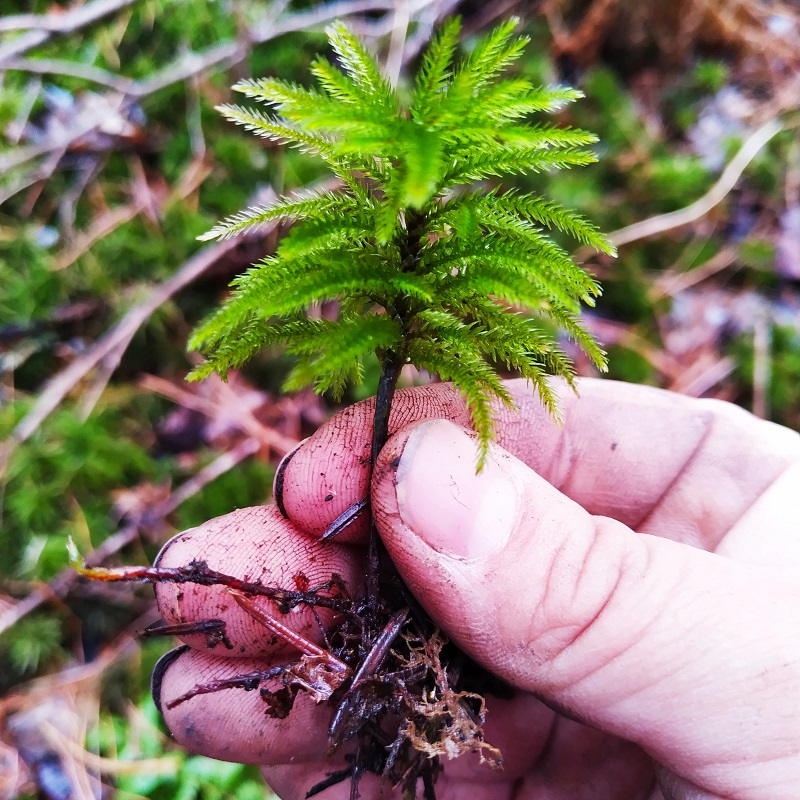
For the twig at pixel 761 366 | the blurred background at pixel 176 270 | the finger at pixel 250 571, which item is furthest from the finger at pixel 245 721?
the twig at pixel 761 366

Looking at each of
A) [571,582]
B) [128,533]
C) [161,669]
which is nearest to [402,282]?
[571,582]

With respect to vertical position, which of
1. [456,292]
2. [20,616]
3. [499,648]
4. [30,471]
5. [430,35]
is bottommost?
[20,616]

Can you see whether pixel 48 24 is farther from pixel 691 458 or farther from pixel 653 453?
pixel 691 458

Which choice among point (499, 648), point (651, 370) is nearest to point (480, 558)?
point (499, 648)

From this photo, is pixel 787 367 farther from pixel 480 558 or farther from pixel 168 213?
pixel 168 213

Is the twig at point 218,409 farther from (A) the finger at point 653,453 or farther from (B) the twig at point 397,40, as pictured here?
(B) the twig at point 397,40

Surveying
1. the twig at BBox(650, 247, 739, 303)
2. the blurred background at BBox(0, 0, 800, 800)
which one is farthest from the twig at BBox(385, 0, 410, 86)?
the twig at BBox(650, 247, 739, 303)

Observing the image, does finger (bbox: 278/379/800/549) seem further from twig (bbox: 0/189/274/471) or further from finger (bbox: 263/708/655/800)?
twig (bbox: 0/189/274/471)
